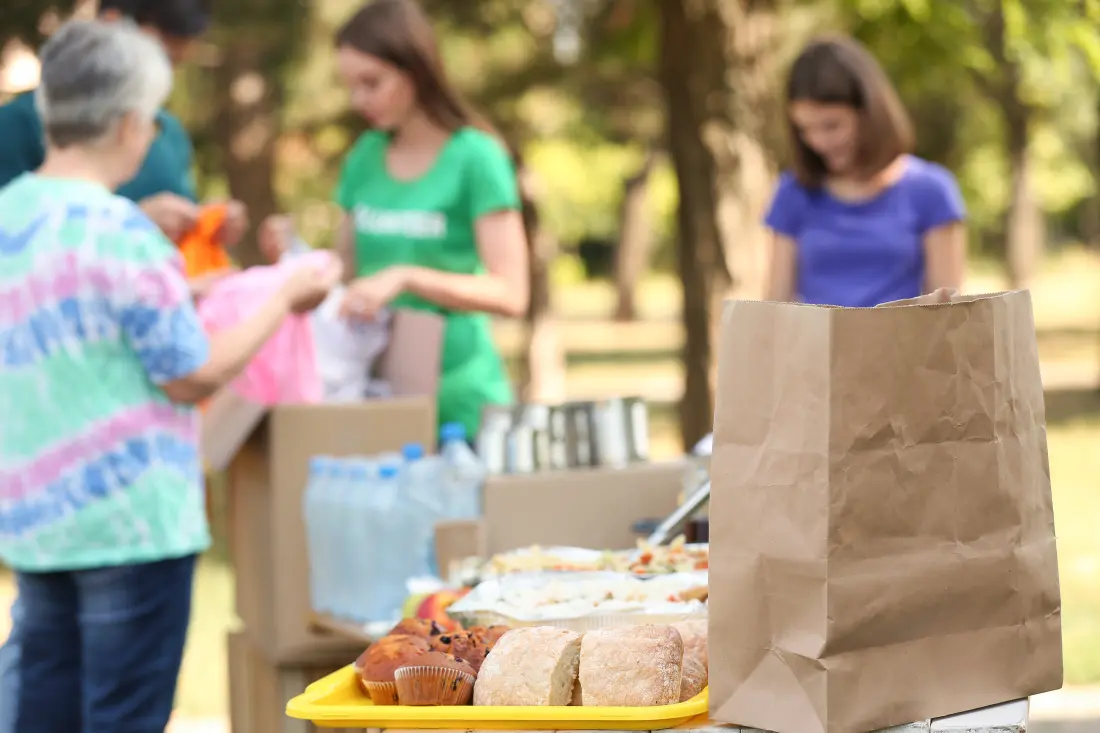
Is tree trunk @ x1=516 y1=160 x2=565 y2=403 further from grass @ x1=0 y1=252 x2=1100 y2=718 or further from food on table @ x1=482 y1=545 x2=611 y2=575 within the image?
food on table @ x1=482 y1=545 x2=611 y2=575

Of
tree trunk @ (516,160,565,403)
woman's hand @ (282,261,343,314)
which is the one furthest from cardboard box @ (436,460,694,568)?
tree trunk @ (516,160,565,403)

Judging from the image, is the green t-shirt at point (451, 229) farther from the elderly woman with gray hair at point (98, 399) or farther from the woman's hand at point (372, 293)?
the elderly woman with gray hair at point (98, 399)

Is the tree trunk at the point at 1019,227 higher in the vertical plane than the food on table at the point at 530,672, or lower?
higher

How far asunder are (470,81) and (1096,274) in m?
35.0

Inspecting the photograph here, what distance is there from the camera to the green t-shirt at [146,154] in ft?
12.5

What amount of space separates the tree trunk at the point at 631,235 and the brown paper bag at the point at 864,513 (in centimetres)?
2575

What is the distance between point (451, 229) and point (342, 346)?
1.33ft

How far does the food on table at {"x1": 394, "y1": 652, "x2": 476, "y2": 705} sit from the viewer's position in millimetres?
1979

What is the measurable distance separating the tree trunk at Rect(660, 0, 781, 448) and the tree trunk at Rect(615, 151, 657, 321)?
19680 millimetres

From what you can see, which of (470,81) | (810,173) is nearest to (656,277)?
(470,81)

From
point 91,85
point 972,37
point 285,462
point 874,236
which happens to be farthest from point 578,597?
point 972,37

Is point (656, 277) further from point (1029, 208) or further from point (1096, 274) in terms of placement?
point (1029, 208)

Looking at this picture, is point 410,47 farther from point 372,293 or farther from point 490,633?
point 490,633

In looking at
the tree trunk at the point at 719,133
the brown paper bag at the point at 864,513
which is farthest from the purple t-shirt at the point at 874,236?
the tree trunk at the point at 719,133
